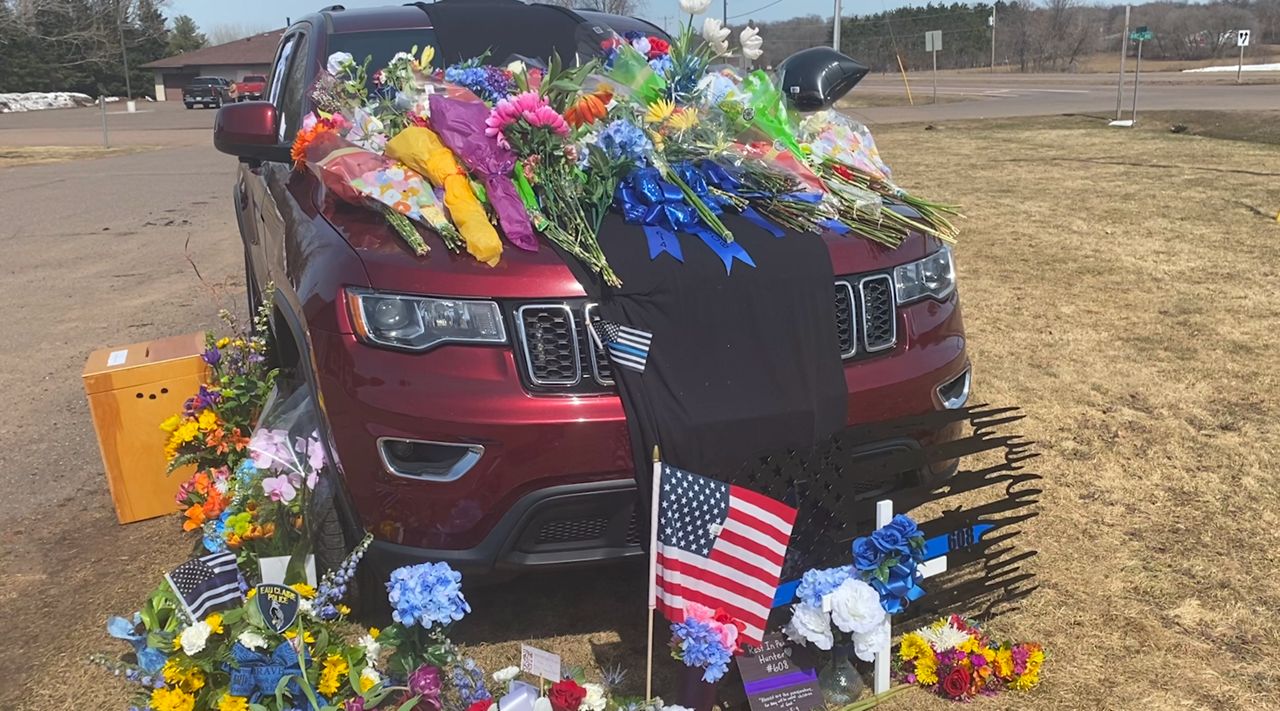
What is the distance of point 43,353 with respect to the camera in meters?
6.19

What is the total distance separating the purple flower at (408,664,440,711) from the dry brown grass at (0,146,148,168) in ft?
68.9

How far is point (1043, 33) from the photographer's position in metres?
64.9

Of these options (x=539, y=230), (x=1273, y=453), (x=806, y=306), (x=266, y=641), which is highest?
(x=539, y=230)

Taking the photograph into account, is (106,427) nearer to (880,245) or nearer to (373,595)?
(373,595)

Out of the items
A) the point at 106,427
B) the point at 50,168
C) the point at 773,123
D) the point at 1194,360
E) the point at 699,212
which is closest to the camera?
the point at 699,212

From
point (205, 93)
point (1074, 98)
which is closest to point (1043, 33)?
point (1074, 98)

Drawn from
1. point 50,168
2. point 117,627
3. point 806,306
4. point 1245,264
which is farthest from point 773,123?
point 50,168

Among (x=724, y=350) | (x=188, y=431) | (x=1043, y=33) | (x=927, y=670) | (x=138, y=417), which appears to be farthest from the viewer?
(x=1043, y=33)

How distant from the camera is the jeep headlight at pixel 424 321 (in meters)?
2.51

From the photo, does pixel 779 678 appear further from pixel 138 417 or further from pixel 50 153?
pixel 50 153

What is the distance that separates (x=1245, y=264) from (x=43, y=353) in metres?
8.17

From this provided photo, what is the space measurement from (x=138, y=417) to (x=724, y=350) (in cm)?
247

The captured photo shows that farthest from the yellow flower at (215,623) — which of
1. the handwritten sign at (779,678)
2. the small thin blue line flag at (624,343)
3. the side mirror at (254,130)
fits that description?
the side mirror at (254,130)

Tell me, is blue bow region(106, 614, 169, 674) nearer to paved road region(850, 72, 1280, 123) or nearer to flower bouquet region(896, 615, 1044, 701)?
flower bouquet region(896, 615, 1044, 701)
